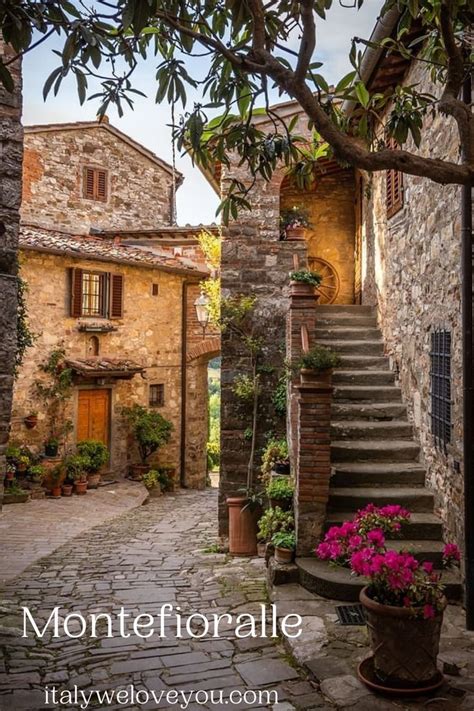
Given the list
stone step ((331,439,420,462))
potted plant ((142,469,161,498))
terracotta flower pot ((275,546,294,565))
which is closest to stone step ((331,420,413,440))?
stone step ((331,439,420,462))

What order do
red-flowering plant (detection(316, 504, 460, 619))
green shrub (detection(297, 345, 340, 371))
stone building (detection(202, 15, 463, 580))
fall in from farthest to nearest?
green shrub (detection(297, 345, 340, 371))
stone building (detection(202, 15, 463, 580))
red-flowering plant (detection(316, 504, 460, 619))

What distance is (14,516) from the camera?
34.3 ft

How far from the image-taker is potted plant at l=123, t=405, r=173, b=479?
49.1ft

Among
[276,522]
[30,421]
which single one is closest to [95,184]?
[30,421]

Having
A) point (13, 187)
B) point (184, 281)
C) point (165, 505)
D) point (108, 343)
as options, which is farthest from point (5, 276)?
point (184, 281)

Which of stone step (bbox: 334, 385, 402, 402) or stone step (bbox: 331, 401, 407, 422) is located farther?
stone step (bbox: 334, 385, 402, 402)

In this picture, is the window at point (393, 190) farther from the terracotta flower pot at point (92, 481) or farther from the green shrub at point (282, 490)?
the terracotta flower pot at point (92, 481)

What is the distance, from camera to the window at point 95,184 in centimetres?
1862

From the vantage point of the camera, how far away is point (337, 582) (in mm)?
5012

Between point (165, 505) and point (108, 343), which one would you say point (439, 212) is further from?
point (108, 343)

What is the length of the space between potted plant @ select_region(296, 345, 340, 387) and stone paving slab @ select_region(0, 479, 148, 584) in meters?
3.93

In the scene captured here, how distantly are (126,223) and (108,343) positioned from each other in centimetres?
584

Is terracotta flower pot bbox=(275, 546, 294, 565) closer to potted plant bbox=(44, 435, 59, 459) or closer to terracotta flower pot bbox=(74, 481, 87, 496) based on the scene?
terracotta flower pot bbox=(74, 481, 87, 496)

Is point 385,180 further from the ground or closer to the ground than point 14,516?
further from the ground
